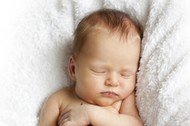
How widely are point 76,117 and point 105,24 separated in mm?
319

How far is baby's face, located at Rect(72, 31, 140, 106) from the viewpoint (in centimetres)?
158

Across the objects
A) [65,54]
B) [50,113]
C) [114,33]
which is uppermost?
[114,33]

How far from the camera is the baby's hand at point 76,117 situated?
1.56 metres


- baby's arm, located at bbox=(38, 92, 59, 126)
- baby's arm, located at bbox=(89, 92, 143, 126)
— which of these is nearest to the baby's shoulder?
baby's arm, located at bbox=(38, 92, 59, 126)

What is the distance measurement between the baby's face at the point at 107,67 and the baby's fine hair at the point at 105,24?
21mm

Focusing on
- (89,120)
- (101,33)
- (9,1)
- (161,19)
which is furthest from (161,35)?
(9,1)

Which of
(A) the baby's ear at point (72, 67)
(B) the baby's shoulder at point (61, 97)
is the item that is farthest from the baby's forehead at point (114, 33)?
(B) the baby's shoulder at point (61, 97)

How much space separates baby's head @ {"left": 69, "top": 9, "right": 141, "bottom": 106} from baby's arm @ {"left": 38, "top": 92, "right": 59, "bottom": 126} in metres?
0.11

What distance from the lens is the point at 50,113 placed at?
167 centimetres

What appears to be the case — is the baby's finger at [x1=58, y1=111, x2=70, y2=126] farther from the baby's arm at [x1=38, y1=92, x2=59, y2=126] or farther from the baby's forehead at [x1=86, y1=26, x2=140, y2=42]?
the baby's forehead at [x1=86, y1=26, x2=140, y2=42]

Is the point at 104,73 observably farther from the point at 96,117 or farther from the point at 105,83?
the point at 96,117

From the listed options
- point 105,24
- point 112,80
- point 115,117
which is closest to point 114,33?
point 105,24

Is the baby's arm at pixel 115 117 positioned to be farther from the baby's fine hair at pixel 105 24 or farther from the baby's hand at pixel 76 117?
the baby's fine hair at pixel 105 24

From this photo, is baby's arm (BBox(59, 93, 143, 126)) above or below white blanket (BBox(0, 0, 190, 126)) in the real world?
below
